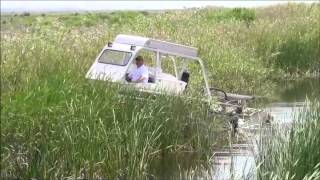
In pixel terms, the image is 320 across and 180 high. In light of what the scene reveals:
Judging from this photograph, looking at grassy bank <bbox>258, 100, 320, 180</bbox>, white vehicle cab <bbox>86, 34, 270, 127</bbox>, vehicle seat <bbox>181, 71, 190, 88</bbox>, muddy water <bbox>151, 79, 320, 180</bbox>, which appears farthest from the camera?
vehicle seat <bbox>181, 71, 190, 88</bbox>

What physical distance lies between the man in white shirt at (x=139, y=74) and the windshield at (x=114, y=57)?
0.43m

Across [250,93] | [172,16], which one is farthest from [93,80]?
[172,16]

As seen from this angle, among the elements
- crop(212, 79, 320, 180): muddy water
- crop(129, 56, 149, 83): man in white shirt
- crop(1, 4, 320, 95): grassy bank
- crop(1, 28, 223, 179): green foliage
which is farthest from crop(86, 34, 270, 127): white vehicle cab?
crop(1, 28, 223, 179): green foliage

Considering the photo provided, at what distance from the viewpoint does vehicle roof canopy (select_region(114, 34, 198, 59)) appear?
15.1m

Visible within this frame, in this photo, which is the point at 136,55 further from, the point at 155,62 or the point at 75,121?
the point at 75,121

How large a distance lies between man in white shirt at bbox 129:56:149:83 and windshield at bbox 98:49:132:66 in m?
0.43

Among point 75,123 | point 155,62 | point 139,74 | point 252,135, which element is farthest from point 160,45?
point 75,123

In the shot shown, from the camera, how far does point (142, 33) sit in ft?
71.4

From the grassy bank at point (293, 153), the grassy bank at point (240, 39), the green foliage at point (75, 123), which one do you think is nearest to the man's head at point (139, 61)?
the grassy bank at point (240, 39)

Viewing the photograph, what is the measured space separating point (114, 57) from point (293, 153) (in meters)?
7.04

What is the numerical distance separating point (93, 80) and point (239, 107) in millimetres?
5035

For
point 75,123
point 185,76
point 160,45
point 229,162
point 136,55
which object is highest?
point 160,45

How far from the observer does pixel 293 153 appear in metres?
8.97

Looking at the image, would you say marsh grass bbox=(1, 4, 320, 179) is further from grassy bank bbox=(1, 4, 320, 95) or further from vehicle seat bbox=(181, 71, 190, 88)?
grassy bank bbox=(1, 4, 320, 95)
